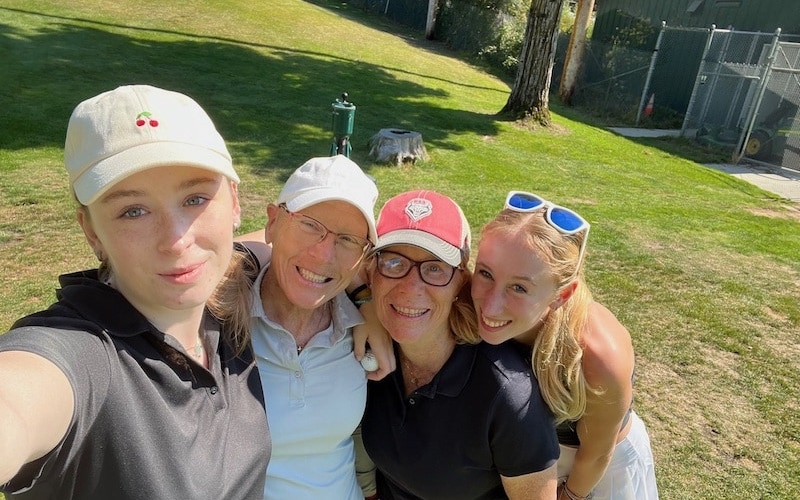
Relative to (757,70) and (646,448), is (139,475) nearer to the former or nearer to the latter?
(646,448)

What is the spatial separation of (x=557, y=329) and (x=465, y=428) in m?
0.46

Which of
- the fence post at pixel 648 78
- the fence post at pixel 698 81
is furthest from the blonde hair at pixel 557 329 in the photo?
the fence post at pixel 648 78

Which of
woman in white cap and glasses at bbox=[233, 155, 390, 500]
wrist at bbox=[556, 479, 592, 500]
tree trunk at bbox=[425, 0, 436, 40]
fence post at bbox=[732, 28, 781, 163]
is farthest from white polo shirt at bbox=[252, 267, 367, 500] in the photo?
tree trunk at bbox=[425, 0, 436, 40]

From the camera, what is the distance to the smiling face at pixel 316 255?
5.52ft

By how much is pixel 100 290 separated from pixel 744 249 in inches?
304

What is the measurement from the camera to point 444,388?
1794mm

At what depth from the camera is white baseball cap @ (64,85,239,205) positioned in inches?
46.4

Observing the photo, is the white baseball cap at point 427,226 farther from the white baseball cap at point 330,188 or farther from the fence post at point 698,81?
the fence post at point 698,81

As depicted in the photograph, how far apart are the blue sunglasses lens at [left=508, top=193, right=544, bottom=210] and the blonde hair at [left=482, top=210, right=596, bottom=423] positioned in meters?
0.03

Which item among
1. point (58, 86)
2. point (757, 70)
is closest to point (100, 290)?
point (58, 86)

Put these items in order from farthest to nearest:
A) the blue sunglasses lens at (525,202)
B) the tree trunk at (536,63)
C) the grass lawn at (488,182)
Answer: the tree trunk at (536,63) → the grass lawn at (488,182) → the blue sunglasses lens at (525,202)

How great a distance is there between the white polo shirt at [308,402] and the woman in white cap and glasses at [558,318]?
1.63ft

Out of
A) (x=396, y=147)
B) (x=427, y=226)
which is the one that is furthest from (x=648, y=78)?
(x=427, y=226)

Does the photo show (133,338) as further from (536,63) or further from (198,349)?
(536,63)
